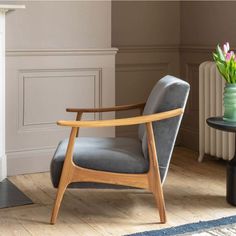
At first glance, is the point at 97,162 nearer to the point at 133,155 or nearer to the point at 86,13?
the point at 133,155

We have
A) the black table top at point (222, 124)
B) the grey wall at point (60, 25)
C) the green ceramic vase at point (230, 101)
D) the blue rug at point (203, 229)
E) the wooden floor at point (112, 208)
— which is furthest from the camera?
the grey wall at point (60, 25)

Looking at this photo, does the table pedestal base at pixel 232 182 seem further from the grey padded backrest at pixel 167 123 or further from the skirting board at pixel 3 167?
the skirting board at pixel 3 167

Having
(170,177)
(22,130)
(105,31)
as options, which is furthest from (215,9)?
(22,130)

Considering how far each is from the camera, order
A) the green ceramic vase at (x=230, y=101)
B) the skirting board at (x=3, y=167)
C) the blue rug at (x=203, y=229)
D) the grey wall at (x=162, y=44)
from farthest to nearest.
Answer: the grey wall at (x=162, y=44)
the skirting board at (x=3, y=167)
the green ceramic vase at (x=230, y=101)
the blue rug at (x=203, y=229)

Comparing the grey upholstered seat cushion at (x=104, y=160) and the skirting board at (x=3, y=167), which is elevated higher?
the grey upholstered seat cushion at (x=104, y=160)

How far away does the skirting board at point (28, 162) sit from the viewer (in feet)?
12.8

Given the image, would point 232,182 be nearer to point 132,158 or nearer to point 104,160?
point 132,158

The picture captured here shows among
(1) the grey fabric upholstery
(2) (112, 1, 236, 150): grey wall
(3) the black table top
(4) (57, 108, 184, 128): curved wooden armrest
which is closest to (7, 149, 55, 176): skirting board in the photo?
(2) (112, 1, 236, 150): grey wall

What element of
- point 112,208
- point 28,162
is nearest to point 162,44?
point 28,162

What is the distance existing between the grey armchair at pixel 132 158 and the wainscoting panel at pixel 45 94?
1.07 metres

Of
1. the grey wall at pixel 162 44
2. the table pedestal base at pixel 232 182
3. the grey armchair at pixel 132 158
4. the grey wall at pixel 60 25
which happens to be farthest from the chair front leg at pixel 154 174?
the grey wall at pixel 162 44

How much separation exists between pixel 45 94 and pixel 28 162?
0.54m

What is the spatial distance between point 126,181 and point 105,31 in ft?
5.56

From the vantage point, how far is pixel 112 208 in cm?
311
